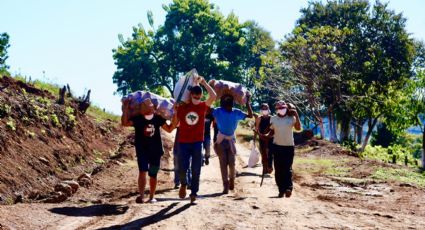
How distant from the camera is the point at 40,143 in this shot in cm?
1684

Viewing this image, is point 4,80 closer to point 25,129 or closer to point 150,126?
point 25,129

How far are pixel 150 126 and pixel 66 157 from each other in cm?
797

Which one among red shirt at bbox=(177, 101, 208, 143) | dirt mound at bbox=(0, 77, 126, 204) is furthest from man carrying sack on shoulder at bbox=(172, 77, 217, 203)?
dirt mound at bbox=(0, 77, 126, 204)

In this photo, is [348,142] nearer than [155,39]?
Yes

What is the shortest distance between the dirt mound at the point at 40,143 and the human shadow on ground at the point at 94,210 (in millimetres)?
2273

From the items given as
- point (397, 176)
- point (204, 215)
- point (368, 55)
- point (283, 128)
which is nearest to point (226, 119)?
point (283, 128)

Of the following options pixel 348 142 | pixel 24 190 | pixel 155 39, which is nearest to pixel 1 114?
pixel 24 190

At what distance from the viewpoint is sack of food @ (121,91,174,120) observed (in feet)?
34.0

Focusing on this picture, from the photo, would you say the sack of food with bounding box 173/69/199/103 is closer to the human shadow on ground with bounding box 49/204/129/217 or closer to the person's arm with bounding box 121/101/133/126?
the person's arm with bounding box 121/101/133/126

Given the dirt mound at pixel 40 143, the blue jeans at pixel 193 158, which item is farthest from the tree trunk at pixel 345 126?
the blue jeans at pixel 193 158

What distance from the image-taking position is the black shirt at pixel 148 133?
34.1 ft

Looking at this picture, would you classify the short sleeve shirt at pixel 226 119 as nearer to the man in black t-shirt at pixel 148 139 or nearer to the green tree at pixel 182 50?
the man in black t-shirt at pixel 148 139

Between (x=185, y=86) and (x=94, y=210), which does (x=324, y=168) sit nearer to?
(x=185, y=86)

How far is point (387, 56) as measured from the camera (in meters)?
46.1
